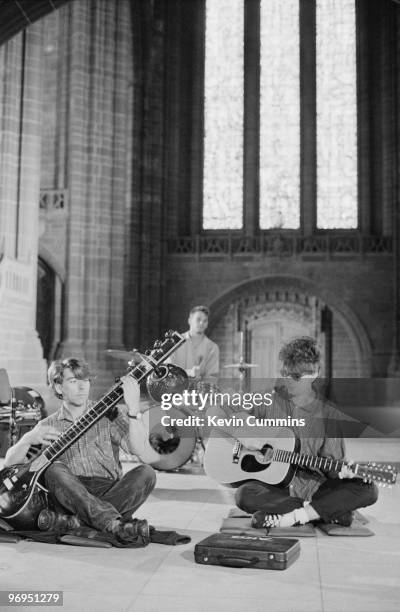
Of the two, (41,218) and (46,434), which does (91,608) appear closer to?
(46,434)

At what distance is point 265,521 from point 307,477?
14.4 inches

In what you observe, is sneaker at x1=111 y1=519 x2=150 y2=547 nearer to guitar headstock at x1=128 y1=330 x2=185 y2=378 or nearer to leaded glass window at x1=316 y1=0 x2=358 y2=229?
guitar headstock at x1=128 y1=330 x2=185 y2=378

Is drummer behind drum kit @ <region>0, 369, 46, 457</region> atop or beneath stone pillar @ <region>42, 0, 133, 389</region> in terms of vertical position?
beneath

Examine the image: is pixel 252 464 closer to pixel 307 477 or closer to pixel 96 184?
→ pixel 307 477

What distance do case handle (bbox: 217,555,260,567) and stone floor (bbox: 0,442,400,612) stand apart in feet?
0.09

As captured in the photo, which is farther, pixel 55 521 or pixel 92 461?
pixel 92 461

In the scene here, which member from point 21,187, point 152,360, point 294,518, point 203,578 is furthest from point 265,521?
point 21,187

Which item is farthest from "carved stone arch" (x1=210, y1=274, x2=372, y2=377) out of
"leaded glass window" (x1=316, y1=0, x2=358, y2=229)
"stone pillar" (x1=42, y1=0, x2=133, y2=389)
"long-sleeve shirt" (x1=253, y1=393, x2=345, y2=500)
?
"long-sleeve shirt" (x1=253, y1=393, x2=345, y2=500)

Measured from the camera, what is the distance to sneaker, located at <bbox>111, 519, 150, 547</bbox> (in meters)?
3.78

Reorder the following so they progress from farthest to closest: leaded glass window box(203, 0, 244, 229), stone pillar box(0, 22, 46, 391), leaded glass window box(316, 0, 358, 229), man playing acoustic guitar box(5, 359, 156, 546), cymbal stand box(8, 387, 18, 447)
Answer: leaded glass window box(203, 0, 244, 229) < leaded glass window box(316, 0, 358, 229) < stone pillar box(0, 22, 46, 391) < cymbal stand box(8, 387, 18, 447) < man playing acoustic guitar box(5, 359, 156, 546)

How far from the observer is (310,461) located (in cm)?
399

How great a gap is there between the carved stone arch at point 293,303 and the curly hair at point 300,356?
1676 cm

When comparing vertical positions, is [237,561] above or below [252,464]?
below

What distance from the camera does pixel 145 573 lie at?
3.32 metres
